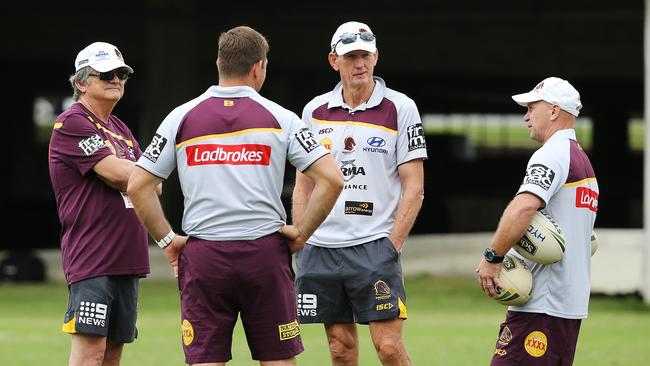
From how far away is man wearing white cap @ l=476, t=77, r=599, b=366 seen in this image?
6.06 meters

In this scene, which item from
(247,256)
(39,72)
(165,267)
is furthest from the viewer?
(39,72)

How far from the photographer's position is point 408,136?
7.33 metres

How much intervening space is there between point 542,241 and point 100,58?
2.70 m

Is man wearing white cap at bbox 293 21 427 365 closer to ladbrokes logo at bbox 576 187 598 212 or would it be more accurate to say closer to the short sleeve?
ladbrokes logo at bbox 576 187 598 212

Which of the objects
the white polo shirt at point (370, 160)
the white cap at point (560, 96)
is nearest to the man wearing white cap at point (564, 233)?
the white cap at point (560, 96)

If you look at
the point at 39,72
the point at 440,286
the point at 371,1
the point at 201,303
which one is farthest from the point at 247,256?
the point at 39,72

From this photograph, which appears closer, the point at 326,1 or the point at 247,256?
the point at 247,256

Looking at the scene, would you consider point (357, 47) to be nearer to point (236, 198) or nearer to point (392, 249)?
point (392, 249)

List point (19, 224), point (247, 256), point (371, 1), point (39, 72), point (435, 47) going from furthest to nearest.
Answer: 1. point (39, 72)
2. point (19, 224)
3. point (435, 47)
4. point (371, 1)
5. point (247, 256)

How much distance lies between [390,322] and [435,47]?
63.7ft

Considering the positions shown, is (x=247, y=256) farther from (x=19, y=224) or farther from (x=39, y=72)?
(x=39, y=72)

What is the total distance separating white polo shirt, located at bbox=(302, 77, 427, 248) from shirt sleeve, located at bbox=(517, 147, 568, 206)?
1286 mm

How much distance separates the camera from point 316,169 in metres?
5.95

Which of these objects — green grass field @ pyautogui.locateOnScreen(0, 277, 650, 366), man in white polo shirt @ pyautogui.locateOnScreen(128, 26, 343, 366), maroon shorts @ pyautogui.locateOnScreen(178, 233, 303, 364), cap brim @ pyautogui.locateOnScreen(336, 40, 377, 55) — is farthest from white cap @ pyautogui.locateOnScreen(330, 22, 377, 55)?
green grass field @ pyautogui.locateOnScreen(0, 277, 650, 366)
